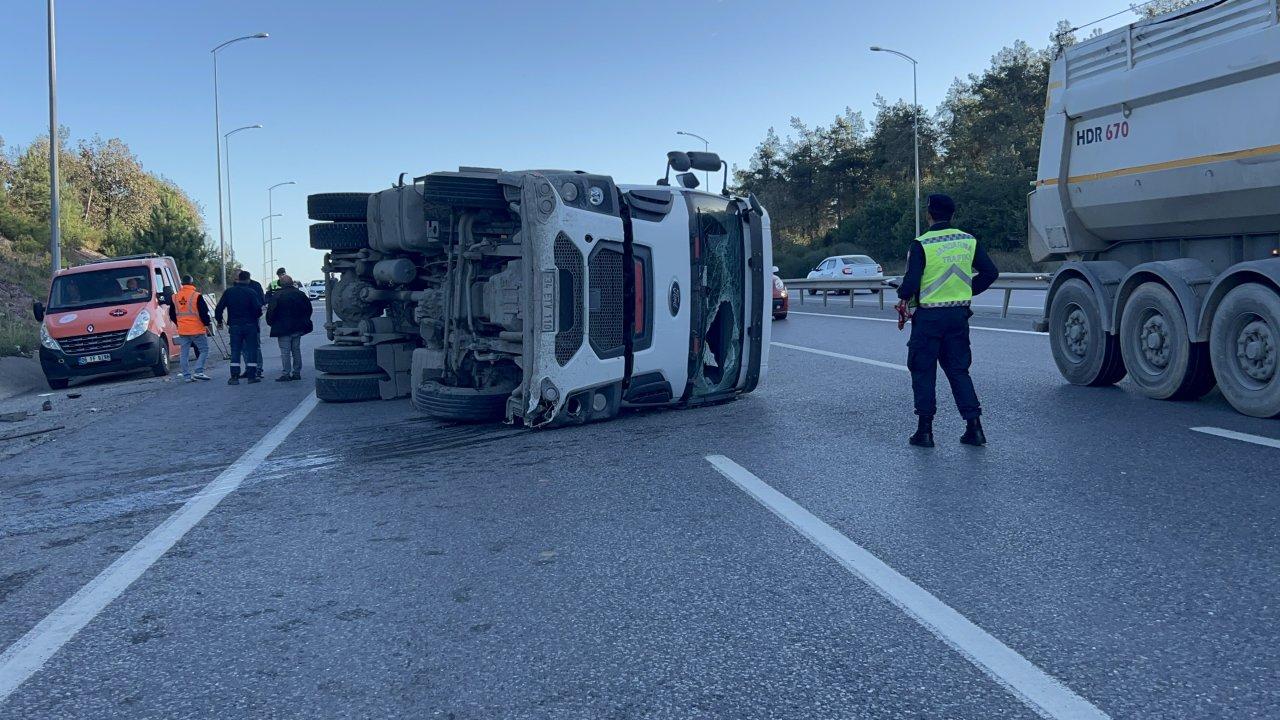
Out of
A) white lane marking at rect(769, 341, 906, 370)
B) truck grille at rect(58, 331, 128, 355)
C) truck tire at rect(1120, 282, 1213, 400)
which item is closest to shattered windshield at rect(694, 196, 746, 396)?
white lane marking at rect(769, 341, 906, 370)

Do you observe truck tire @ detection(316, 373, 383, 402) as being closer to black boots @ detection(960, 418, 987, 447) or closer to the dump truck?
black boots @ detection(960, 418, 987, 447)

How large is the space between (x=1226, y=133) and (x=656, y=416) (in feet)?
15.8

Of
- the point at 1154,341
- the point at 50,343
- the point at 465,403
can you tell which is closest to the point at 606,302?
the point at 465,403

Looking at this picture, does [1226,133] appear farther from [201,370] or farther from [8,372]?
[8,372]

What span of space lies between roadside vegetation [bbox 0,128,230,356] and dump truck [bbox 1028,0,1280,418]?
1870cm

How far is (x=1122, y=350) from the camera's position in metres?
8.81

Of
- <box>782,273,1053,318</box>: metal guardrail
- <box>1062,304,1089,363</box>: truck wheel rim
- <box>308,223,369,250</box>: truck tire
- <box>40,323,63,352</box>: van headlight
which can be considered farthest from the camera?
<box>782,273,1053,318</box>: metal guardrail

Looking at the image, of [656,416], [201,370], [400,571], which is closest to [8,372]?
[201,370]

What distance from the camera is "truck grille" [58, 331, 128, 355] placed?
602 inches

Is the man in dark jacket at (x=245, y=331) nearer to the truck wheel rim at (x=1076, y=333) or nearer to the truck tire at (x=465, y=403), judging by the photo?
the truck tire at (x=465, y=403)

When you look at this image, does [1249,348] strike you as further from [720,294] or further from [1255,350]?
[720,294]

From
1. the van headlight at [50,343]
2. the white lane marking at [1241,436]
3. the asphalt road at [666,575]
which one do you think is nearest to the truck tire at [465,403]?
the asphalt road at [666,575]

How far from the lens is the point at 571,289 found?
767 cm

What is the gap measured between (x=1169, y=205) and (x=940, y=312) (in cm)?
271
